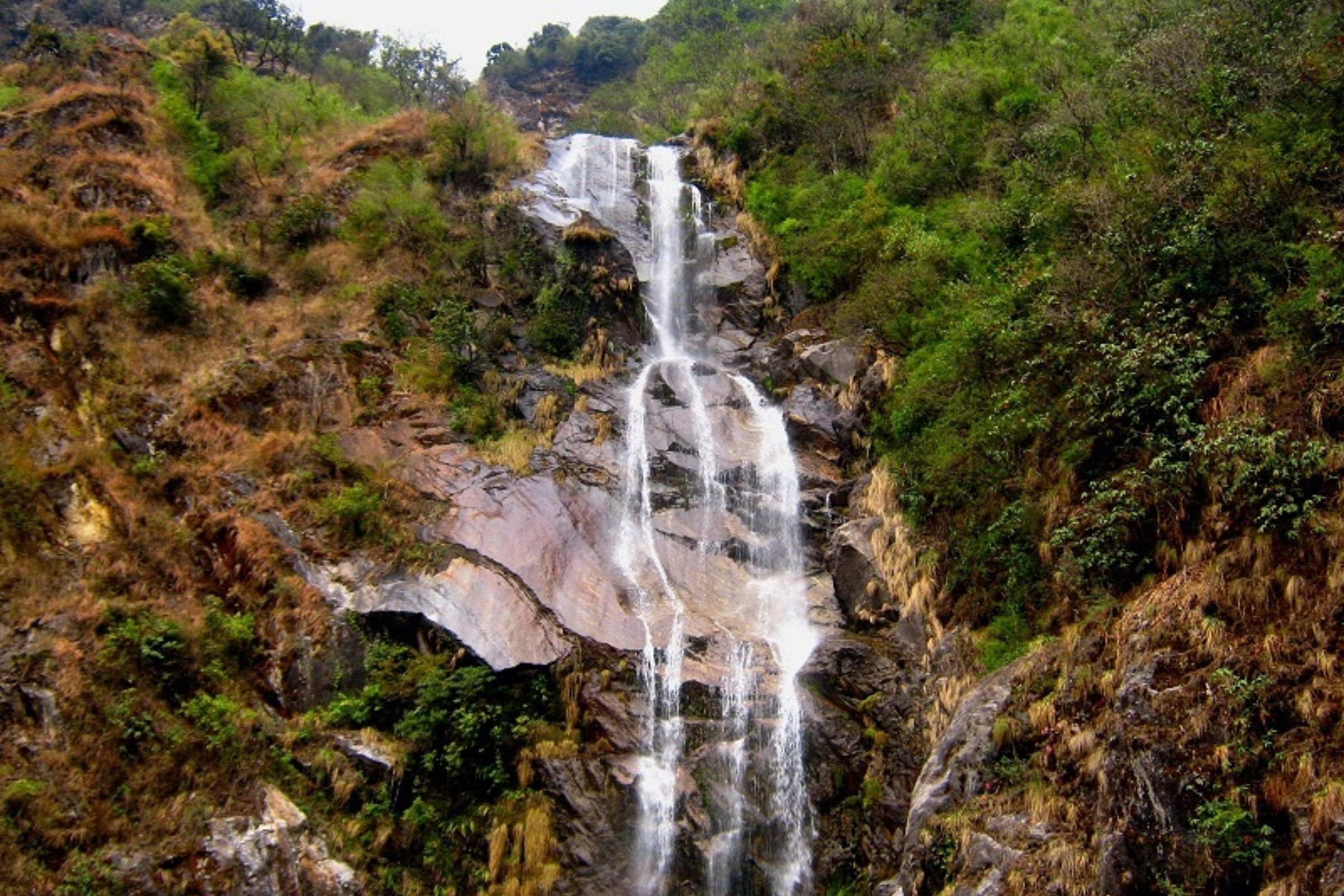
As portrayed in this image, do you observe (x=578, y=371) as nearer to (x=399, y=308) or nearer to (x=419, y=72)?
(x=399, y=308)

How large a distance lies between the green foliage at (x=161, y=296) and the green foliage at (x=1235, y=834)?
64.0 ft

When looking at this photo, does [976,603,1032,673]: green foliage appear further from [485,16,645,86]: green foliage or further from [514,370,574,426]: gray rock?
[485,16,645,86]: green foliage

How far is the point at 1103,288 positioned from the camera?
12.7m

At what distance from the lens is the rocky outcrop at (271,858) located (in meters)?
10.6

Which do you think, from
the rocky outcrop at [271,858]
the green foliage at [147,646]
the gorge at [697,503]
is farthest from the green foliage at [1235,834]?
the green foliage at [147,646]

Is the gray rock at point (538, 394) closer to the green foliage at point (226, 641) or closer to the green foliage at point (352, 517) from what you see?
the green foliage at point (352, 517)

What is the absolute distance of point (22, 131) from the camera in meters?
19.8

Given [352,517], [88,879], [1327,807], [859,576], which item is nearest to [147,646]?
[88,879]

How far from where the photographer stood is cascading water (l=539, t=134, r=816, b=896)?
496 inches

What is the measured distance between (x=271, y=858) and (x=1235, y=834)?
38.1 ft

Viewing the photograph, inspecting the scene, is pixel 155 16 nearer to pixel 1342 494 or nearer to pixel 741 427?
pixel 741 427

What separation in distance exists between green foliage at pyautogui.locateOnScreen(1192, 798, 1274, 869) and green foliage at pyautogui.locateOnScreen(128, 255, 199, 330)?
A: 19493 mm

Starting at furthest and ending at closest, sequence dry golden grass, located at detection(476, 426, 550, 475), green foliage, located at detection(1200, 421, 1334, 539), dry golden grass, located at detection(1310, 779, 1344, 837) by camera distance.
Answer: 1. dry golden grass, located at detection(476, 426, 550, 475)
2. green foliage, located at detection(1200, 421, 1334, 539)
3. dry golden grass, located at detection(1310, 779, 1344, 837)

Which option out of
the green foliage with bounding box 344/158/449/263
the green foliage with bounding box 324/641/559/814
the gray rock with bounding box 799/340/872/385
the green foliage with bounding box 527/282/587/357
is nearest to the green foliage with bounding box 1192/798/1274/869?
the green foliage with bounding box 324/641/559/814
